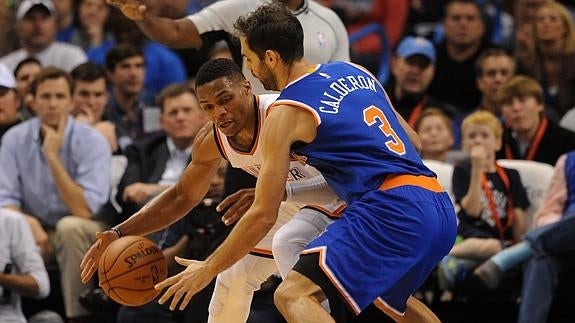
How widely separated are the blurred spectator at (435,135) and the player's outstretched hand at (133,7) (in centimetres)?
284

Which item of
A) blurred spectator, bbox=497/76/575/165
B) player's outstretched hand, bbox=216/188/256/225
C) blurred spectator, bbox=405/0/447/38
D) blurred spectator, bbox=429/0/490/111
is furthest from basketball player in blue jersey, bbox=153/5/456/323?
blurred spectator, bbox=405/0/447/38

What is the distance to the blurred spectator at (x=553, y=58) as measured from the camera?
1015 centimetres

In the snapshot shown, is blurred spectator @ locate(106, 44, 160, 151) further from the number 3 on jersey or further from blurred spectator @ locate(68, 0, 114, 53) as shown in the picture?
the number 3 on jersey

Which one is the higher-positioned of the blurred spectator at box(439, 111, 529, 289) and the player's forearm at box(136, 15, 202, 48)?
the player's forearm at box(136, 15, 202, 48)

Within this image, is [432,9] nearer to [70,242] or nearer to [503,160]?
[503,160]

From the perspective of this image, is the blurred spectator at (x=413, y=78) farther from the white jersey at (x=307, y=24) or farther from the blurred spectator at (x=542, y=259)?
the white jersey at (x=307, y=24)

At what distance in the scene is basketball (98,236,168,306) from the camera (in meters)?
6.06

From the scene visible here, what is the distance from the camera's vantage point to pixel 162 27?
7031mm

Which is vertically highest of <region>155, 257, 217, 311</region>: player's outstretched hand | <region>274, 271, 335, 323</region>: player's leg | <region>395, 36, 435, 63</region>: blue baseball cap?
<region>395, 36, 435, 63</region>: blue baseball cap

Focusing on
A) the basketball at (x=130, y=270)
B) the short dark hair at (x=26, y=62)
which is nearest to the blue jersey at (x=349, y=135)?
the basketball at (x=130, y=270)

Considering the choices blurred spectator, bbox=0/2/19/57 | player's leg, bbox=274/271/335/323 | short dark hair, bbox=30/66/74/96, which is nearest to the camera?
player's leg, bbox=274/271/335/323

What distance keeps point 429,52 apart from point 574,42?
1.17 meters

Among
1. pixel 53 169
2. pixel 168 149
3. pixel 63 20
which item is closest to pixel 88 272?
pixel 53 169

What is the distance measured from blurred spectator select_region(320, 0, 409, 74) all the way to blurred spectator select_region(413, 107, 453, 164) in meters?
2.63
